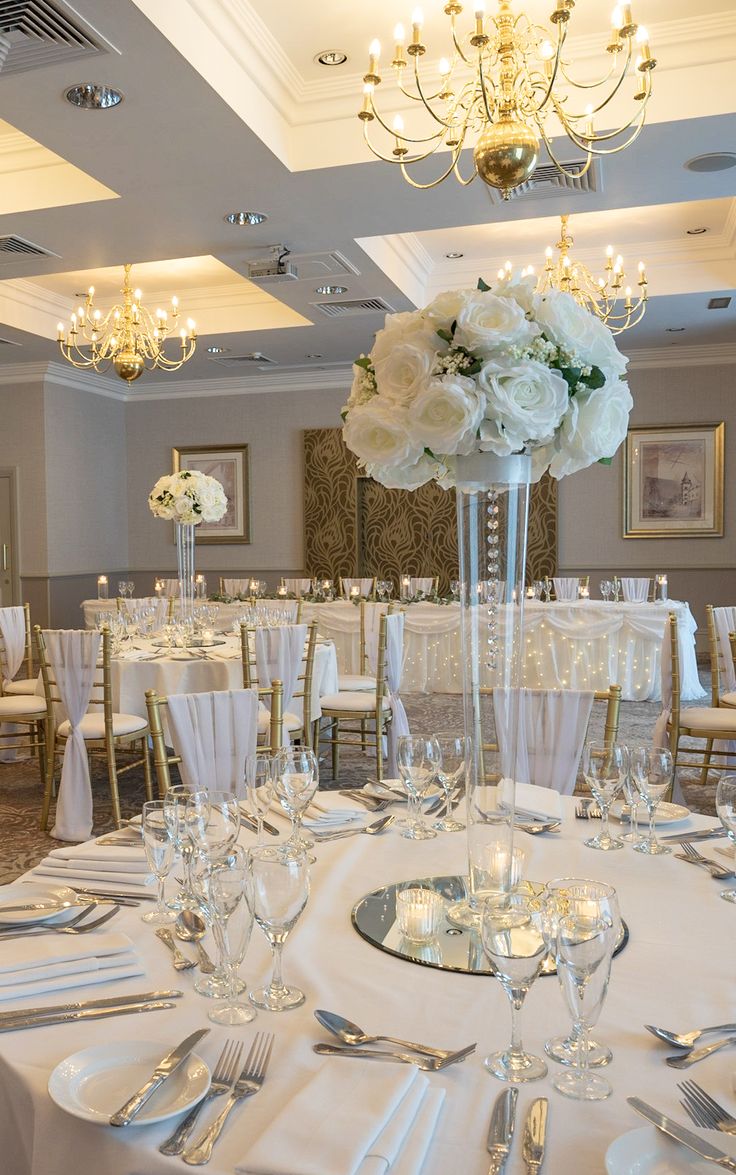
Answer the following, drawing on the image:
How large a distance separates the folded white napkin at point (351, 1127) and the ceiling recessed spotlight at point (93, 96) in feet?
15.0

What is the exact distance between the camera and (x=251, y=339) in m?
10.1

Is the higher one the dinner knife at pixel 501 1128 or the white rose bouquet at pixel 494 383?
the white rose bouquet at pixel 494 383

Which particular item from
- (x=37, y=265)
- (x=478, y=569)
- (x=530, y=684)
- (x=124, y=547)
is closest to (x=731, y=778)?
(x=478, y=569)

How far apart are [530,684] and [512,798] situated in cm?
707

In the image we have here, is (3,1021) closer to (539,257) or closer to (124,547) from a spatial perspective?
(539,257)

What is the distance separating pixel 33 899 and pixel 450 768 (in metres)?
0.90

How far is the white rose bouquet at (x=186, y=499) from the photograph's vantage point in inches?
248

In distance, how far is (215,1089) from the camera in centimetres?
109

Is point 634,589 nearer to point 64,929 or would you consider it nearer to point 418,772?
point 418,772

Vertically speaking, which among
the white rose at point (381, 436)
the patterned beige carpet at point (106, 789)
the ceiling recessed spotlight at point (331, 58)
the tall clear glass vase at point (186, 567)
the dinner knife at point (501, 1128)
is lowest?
the patterned beige carpet at point (106, 789)

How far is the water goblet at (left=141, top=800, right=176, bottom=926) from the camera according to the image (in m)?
1.57

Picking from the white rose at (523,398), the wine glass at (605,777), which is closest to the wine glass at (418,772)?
the wine glass at (605,777)

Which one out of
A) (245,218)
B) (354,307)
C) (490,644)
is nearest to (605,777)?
(490,644)

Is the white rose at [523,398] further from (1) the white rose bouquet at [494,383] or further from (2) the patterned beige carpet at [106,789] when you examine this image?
(2) the patterned beige carpet at [106,789]
